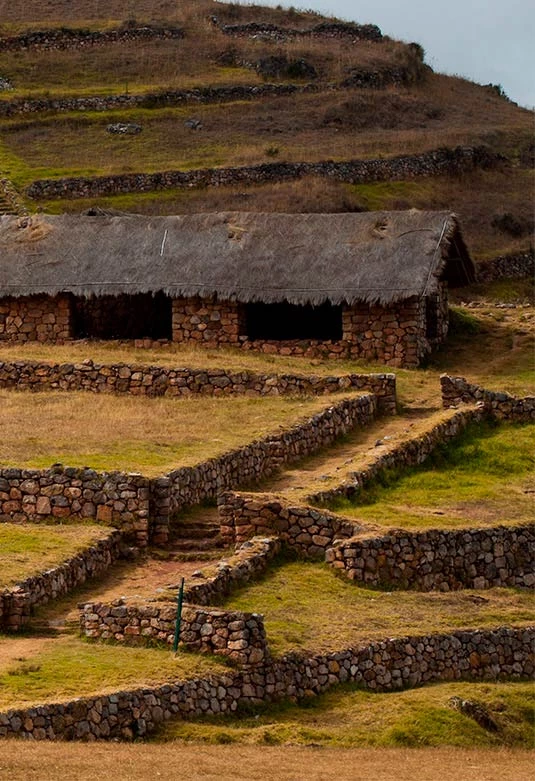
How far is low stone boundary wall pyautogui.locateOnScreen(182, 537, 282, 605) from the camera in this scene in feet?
76.4

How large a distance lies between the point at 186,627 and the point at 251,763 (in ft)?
9.86

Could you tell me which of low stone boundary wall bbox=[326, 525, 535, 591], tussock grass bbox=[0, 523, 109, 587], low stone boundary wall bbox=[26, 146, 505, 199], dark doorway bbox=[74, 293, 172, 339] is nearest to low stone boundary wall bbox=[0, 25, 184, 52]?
low stone boundary wall bbox=[26, 146, 505, 199]

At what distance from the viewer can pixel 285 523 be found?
26156mm

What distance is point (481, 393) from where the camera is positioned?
113 ft

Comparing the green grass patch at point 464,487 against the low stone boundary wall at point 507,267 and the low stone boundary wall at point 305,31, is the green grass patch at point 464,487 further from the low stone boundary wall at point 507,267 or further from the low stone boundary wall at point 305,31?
the low stone boundary wall at point 305,31

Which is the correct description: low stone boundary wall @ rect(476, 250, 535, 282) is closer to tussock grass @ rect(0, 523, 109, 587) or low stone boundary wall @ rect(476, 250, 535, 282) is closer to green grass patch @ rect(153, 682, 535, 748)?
tussock grass @ rect(0, 523, 109, 587)

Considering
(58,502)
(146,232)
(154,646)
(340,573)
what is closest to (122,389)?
(146,232)

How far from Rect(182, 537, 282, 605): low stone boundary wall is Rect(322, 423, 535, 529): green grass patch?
193cm

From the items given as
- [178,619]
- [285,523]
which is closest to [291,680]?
[178,619]

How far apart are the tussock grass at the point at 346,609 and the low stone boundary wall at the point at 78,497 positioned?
8.13ft

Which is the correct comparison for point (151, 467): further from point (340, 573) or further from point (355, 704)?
point (355, 704)

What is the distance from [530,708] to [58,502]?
7457 millimetres

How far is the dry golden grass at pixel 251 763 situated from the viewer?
17.8m

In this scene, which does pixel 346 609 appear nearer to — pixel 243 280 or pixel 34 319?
pixel 243 280
